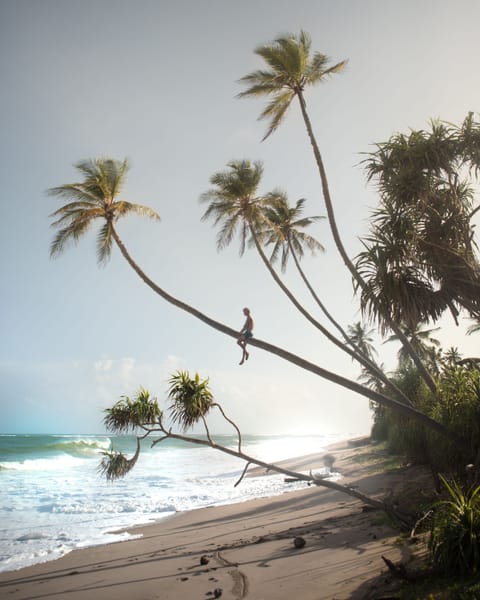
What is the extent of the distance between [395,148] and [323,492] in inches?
525

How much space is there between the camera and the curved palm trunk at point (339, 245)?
923 centimetres

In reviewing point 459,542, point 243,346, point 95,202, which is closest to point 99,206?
point 95,202

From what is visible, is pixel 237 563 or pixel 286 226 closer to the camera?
pixel 237 563

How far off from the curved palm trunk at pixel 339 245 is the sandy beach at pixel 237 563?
4.01 m

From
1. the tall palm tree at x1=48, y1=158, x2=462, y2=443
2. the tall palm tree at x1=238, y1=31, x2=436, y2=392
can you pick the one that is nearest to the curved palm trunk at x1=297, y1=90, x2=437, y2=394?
the tall palm tree at x1=238, y1=31, x2=436, y2=392

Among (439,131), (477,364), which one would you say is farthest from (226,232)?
(477,364)

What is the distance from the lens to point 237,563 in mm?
7039

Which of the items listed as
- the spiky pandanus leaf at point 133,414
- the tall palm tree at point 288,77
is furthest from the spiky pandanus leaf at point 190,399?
the tall palm tree at point 288,77

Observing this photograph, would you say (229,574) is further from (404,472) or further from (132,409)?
(404,472)

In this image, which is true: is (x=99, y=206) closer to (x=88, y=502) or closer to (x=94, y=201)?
(x=94, y=201)

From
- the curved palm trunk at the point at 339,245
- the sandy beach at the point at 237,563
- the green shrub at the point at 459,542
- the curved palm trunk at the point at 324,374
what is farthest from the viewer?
the curved palm trunk at the point at 339,245

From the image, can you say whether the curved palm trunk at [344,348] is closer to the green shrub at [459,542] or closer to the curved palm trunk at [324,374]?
the curved palm trunk at [324,374]

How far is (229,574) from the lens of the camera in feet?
21.2

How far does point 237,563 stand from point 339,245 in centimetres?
790
